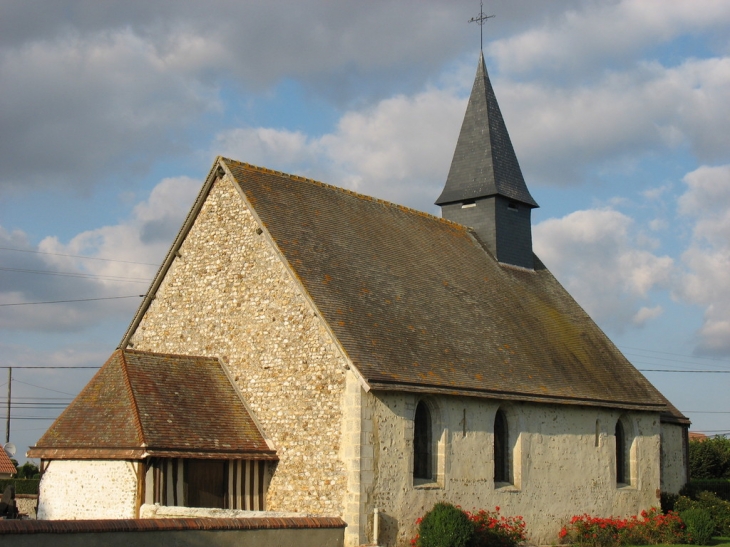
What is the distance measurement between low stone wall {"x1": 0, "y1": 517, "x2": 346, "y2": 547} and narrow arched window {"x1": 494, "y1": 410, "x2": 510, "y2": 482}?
6.01 meters

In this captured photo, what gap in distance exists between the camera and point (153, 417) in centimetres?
1670

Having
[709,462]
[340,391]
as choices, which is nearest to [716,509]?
[340,391]

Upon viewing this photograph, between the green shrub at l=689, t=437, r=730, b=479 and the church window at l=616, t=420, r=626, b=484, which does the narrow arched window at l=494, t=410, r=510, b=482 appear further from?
the green shrub at l=689, t=437, r=730, b=479

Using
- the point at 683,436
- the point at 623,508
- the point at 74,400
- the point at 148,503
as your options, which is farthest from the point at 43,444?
the point at 683,436

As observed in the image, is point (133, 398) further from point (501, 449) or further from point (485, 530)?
point (501, 449)

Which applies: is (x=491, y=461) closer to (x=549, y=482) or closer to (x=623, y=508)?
(x=549, y=482)

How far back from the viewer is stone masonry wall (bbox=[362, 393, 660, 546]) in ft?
56.6

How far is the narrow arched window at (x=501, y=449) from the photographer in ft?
66.4

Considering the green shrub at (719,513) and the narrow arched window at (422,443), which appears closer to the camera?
the narrow arched window at (422,443)

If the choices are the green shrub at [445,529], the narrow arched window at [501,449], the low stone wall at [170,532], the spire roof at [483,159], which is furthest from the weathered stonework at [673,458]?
the low stone wall at [170,532]

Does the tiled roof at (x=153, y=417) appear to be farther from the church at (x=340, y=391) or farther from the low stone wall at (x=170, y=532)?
the low stone wall at (x=170, y=532)

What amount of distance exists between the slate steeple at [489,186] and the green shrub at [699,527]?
8606 mm

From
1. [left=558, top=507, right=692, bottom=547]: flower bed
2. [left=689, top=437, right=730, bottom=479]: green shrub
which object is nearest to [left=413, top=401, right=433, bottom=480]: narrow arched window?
[left=558, top=507, right=692, bottom=547]: flower bed

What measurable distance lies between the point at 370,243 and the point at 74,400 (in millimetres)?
7516
